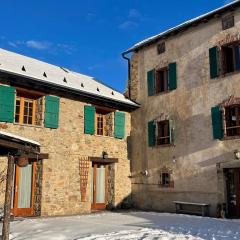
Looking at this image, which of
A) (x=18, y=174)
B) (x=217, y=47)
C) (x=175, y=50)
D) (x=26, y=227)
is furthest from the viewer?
(x=175, y=50)

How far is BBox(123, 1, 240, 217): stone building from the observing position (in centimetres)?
1272

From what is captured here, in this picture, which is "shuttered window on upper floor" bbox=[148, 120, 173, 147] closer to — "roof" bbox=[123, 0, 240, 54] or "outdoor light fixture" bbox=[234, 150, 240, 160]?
"outdoor light fixture" bbox=[234, 150, 240, 160]

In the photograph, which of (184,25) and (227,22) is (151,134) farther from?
(227,22)

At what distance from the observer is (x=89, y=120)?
14391mm

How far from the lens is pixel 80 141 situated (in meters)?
14.0

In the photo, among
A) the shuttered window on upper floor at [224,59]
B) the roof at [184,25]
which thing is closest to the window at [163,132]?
the shuttered window on upper floor at [224,59]

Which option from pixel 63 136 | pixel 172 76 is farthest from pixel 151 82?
pixel 63 136

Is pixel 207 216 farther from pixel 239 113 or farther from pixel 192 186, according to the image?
pixel 239 113

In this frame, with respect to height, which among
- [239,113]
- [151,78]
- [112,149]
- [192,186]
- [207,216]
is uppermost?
[151,78]

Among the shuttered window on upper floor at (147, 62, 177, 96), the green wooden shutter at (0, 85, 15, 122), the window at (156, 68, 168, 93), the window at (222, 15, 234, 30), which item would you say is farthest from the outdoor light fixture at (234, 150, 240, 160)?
the green wooden shutter at (0, 85, 15, 122)

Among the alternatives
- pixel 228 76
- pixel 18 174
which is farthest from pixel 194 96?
pixel 18 174

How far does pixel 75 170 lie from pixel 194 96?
5326mm

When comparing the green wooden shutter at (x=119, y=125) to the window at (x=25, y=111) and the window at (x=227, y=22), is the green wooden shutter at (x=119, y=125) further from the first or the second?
the window at (x=227, y=22)

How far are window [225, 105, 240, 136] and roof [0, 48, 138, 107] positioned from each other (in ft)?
A: 14.6
